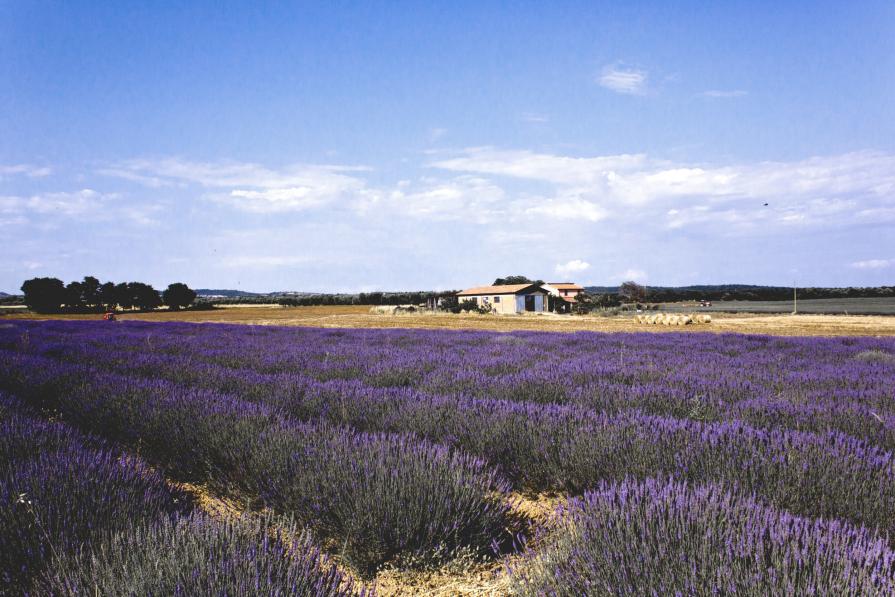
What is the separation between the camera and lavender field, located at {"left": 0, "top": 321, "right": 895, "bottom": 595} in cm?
162

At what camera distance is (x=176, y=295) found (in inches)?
2467

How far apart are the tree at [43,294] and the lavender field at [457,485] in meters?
59.7

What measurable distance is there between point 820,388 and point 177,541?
6163mm

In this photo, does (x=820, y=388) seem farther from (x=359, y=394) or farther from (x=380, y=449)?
(x=380, y=449)

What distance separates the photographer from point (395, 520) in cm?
234

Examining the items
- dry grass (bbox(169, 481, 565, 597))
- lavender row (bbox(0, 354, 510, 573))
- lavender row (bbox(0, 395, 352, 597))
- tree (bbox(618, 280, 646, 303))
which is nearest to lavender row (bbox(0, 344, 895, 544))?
lavender row (bbox(0, 354, 510, 573))

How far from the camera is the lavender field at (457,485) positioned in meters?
1.62

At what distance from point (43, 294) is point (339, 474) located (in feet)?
214

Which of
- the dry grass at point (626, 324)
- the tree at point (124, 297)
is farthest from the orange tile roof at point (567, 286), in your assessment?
the tree at point (124, 297)

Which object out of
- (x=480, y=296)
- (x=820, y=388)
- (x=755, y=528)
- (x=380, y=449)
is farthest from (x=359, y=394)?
(x=480, y=296)

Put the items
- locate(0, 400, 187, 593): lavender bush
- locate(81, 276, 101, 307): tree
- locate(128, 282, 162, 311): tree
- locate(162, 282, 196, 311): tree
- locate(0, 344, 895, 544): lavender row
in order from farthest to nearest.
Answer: locate(162, 282, 196, 311): tree < locate(128, 282, 162, 311): tree < locate(81, 276, 101, 307): tree < locate(0, 344, 895, 544): lavender row < locate(0, 400, 187, 593): lavender bush

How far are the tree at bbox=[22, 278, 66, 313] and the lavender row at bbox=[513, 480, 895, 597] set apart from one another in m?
65.7

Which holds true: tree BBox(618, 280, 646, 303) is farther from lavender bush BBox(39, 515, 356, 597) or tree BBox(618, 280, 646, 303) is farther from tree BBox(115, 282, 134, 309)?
lavender bush BBox(39, 515, 356, 597)

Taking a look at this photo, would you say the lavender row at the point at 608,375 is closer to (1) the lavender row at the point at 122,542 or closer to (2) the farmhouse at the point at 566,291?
(1) the lavender row at the point at 122,542
